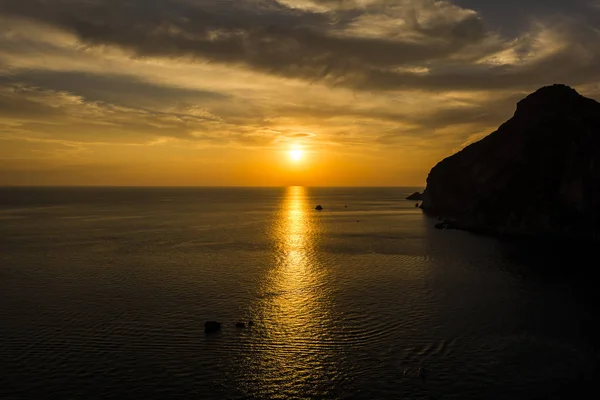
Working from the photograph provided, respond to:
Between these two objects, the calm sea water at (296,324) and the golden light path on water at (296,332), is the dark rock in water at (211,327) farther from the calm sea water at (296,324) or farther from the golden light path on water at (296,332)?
the golden light path on water at (296,332)

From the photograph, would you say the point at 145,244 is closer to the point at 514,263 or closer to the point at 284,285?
the point at 284,285

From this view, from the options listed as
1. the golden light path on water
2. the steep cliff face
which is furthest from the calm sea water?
the steep cliff face

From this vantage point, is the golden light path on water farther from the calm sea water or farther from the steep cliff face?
the steep cliff face

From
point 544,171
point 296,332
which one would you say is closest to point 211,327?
point 296,332

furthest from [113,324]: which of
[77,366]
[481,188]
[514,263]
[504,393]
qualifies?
[481,188]

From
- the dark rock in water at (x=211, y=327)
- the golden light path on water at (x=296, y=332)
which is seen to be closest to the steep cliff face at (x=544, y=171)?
the golden light path on water at (x=296, y=332)

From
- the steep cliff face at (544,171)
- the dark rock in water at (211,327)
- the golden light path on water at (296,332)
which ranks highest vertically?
the steep cliff face at (544,171)
